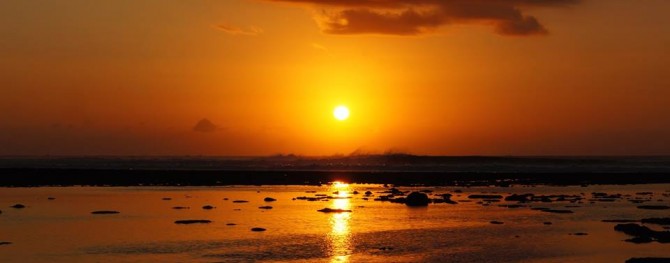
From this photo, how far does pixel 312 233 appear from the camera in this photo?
147ft

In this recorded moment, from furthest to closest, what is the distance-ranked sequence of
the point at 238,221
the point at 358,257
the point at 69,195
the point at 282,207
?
the point at 69,195
the point at 282,207
the point at 238,221
the point at 358,257

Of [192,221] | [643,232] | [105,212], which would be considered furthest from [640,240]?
[105,212]

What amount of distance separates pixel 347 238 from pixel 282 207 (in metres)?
21.3

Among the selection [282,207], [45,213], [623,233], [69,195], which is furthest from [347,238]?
[69,195]

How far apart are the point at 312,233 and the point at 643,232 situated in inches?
742

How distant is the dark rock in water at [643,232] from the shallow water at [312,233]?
91 cm

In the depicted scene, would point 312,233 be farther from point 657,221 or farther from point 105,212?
point 657,221

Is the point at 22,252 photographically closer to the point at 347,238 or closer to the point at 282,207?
the point at 347,238

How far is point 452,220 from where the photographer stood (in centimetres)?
5369

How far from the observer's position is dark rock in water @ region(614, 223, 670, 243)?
139 ft

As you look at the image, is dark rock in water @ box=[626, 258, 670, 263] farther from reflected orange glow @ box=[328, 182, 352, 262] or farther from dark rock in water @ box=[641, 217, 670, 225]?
dark rock in water @ box=[641, 217, 670, 225]

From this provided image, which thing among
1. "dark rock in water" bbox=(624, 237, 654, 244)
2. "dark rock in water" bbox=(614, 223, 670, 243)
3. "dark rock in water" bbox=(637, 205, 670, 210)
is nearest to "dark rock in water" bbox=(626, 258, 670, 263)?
"dark rock in water" bbox=(624, 237, 654, 244)

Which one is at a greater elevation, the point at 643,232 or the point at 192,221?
the point at 643,232

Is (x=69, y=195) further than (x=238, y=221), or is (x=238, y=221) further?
(x=69, y=195)
